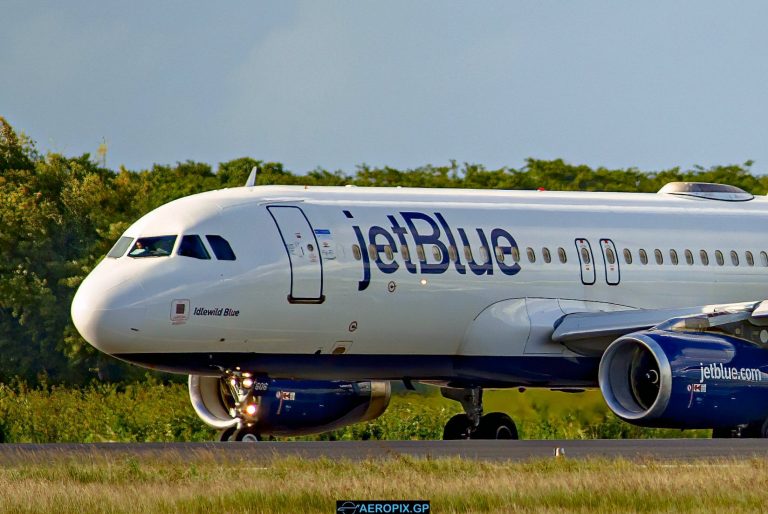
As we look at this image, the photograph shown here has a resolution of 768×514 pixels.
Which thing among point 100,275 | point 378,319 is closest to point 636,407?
point 378,319

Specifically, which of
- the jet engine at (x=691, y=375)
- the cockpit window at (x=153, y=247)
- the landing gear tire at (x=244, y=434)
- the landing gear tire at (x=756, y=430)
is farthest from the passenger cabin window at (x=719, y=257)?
the cockpit window at (x=153, y=247)

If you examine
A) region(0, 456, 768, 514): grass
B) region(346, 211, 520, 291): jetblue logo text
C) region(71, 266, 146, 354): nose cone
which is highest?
region(346, 211, 520, 291): jetblue logo text

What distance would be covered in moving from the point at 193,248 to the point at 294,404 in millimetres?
3121

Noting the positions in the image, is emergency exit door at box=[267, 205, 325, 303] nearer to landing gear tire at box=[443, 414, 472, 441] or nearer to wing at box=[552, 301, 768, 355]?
wing at box=[552, 301, 768, 355]

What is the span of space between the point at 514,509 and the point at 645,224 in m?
13.7

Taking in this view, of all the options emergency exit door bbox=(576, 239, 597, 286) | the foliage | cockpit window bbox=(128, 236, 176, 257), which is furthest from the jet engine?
the foliage

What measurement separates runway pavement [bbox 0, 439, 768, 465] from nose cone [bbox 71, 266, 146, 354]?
1.38 meters

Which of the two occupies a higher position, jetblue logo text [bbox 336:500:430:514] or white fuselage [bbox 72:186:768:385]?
white fuselage [bbox 72:186:768:385]

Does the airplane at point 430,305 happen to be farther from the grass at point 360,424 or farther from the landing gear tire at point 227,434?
the grass at point 360,424

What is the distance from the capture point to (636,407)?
84.5ft

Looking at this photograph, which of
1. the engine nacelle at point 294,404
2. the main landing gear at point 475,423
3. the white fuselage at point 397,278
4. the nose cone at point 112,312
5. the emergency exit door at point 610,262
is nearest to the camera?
the nose cone at point 112,312

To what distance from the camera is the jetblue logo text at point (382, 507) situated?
14.7m

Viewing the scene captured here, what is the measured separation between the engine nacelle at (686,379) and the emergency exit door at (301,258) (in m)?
4.19

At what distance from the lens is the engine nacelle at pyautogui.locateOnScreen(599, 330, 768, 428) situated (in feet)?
80.9
